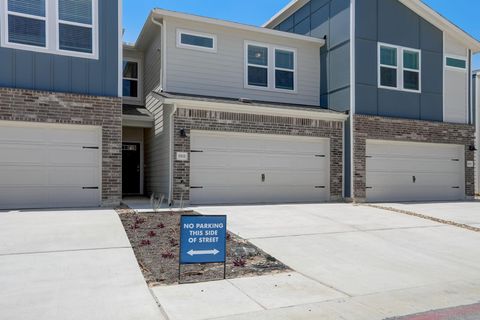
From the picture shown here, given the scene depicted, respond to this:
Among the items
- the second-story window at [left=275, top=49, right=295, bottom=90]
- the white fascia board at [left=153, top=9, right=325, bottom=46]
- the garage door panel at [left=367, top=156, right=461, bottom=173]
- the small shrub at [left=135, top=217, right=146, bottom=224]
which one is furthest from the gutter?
the small shrub at [left=135, top=217, right=146, bottom=224]

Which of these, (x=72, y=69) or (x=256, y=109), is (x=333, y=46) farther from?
(x=72, y=69)

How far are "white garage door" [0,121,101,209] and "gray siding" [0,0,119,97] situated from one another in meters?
1.12

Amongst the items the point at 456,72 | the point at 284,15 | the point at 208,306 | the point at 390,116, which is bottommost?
the point at 208,306

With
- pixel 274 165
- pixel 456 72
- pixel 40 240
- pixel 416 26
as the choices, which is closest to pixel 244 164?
pixel 274 165

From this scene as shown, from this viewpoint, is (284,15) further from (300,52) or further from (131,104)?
(131,104)

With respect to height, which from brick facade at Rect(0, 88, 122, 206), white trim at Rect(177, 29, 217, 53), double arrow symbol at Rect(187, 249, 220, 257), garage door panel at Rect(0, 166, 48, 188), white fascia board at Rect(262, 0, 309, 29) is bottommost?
double arrow symbol at Rect(187, 249, 220, 257)

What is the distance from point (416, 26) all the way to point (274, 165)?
8.15 meters

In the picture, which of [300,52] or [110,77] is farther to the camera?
[300,52]

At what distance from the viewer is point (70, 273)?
6.28m

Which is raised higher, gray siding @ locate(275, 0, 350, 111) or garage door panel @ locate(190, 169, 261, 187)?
gray siding @ locate(275, 0, 350, 111)

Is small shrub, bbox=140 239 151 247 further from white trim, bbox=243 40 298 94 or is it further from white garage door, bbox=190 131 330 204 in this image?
white trim, bbox=243 40 298 94

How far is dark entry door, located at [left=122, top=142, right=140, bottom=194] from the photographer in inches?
706

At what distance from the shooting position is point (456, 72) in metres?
18.2

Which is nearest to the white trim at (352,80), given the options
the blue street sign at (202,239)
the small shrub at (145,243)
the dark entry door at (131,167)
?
the dark entry door at (131,167)
